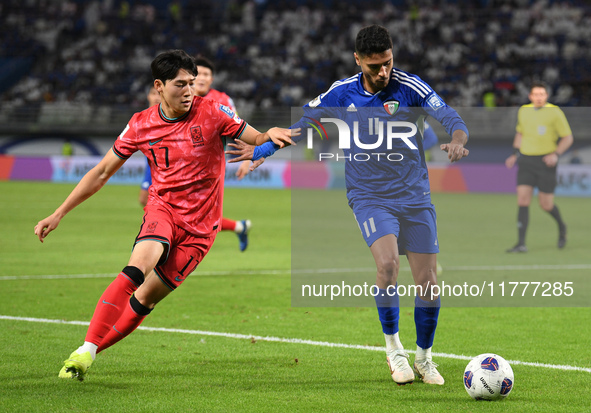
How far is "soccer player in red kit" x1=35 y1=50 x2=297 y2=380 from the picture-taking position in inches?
200

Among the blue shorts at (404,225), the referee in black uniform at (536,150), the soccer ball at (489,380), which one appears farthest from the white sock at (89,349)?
the referee in black uniform at (536,150)

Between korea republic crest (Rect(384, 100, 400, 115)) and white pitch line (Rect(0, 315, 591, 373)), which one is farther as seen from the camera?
white pitch line (Rect(0, 315, 591, 373))

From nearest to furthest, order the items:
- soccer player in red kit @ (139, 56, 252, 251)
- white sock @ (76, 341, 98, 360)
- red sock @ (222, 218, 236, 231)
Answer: white sock @ (76, 341, 98, 360) < soccer player in red kit @ (139, 56, 252, 251) < red sock @ (222, 218, 236, 231)

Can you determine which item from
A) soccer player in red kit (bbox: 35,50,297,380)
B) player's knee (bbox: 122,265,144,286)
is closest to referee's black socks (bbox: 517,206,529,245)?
soccer player in red kit (bbox: 35,50,297,380)

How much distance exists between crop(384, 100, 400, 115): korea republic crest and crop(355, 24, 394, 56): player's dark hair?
39 cm

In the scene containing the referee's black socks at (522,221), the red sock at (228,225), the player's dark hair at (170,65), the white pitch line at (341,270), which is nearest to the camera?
the player's dark hair at (170,65)

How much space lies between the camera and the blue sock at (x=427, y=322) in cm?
514

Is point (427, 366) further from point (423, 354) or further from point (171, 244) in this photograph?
point (171, 244)

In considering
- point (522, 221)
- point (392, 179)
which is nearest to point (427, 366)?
point (392, 179)

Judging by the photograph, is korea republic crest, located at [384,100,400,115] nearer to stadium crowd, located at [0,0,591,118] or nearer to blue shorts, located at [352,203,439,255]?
blue shorts, located at [352,203,439,255]

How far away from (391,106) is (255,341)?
7.43 feet

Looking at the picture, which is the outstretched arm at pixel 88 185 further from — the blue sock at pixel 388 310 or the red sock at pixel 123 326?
the blue sock at pixel 388 310

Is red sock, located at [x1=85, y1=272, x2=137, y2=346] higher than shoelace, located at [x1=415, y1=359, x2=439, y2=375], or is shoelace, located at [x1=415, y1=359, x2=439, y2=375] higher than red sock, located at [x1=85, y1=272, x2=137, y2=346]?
red sock, located at [x1=85, y1=272, x2=137, y2=346]

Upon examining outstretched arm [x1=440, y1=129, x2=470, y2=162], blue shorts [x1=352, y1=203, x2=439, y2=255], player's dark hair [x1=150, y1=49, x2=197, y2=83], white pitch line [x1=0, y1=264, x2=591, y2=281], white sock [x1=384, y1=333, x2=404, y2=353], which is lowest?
white pitch line [x1=0, y1=264, x2=591, y2=281]
